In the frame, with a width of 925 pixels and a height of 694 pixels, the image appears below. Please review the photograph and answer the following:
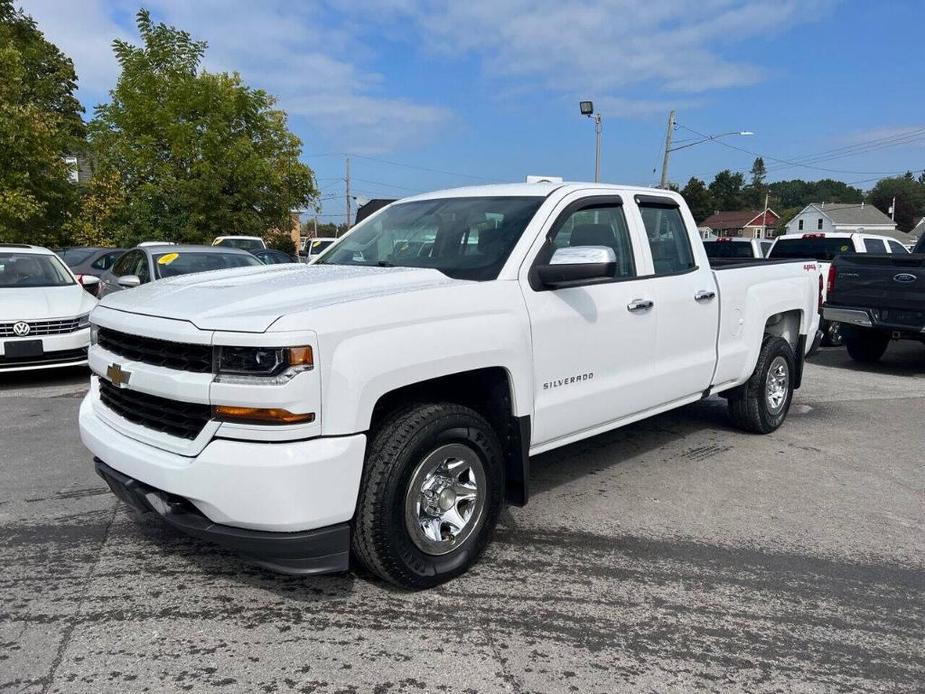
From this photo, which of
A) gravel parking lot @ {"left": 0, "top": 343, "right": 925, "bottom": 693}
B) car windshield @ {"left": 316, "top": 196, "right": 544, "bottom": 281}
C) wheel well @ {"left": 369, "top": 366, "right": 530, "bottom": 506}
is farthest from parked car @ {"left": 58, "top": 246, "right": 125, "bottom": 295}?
wheel well @ {"left": 369, "top": 366, "right": 530, "bottom": 506}

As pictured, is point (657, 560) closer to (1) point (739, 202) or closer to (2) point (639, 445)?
(2) point (639, 445)

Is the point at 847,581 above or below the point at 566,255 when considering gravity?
below

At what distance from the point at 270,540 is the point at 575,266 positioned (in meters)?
1.93

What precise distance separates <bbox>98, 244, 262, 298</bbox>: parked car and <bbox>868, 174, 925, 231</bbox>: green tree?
11109cm

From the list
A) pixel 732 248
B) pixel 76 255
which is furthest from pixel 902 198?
pixel 76 255

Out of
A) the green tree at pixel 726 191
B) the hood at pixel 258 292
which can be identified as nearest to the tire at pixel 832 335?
the hood at pixel 258 292

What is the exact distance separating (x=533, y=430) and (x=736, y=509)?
1661 millimetres

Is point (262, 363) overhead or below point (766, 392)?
overhead

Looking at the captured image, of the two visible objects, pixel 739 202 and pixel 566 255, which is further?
pixel 739 202

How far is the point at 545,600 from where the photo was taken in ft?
11.0

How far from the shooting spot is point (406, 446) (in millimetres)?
3082

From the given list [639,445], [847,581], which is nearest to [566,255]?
[847,581]

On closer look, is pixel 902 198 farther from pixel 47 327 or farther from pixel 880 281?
pixel 47 327

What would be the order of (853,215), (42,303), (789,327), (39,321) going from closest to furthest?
(789,327), (39,321), (42,303), (853,215)
